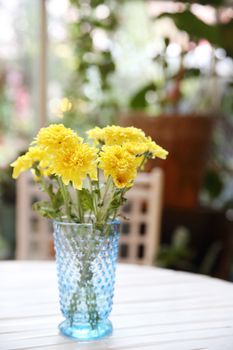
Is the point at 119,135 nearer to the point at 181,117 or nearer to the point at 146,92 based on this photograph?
the point at 181,117

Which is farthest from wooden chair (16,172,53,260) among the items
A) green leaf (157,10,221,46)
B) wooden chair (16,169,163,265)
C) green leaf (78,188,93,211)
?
green leaf (157,10,221,46)

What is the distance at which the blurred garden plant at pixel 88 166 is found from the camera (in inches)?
34.7

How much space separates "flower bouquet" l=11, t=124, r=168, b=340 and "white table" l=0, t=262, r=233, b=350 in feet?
0.19

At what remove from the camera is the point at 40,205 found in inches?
41.3

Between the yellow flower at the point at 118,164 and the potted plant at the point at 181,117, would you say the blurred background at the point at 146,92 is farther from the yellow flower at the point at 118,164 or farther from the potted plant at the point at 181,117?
the yellow flower at the point at 118,164

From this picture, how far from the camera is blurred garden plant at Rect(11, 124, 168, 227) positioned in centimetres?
88

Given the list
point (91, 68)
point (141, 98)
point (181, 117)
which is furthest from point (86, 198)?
point (91, 68)

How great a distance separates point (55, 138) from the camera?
0.89 m

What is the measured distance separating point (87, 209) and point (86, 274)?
124 mm

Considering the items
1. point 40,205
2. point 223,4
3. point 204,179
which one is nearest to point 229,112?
point 204,179

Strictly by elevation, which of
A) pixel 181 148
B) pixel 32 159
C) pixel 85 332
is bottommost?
pixel 85 332

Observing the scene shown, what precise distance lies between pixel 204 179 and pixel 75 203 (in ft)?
6.85

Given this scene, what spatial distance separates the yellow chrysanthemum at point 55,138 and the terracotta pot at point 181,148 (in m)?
1.87

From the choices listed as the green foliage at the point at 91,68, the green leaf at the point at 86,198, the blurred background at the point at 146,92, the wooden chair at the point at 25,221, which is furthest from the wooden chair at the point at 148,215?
the green foliage at the point at 91,68
